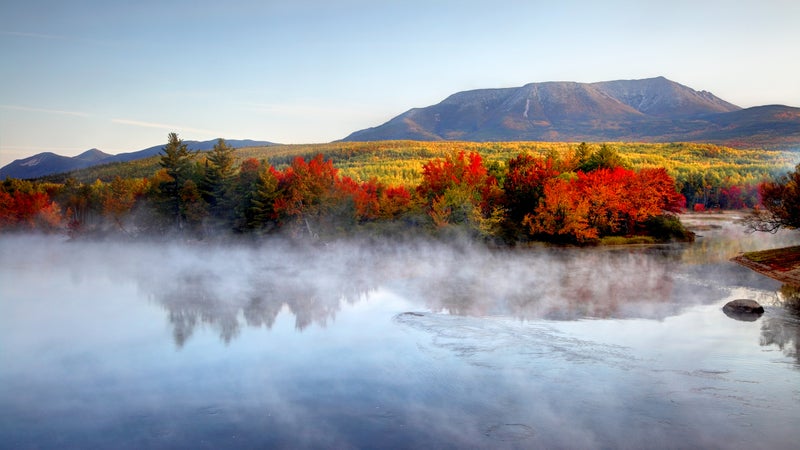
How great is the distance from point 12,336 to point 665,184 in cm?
5824

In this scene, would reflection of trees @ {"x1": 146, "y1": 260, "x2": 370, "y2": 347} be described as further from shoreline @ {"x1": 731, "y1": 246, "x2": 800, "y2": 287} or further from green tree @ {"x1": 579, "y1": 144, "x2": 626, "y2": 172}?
green tree @ {"x1": 579, "y1": 144, "x2": 626, "y2": 172}

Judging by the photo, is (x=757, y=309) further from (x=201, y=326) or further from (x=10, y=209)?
(x=10, y=209)

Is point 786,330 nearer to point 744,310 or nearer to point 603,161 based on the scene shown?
point 744,310


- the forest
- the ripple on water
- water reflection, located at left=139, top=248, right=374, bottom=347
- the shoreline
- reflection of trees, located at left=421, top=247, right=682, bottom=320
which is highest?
the forest

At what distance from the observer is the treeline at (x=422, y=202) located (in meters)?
53.2

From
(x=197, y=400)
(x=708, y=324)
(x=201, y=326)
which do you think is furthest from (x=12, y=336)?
(x=708, y=324)

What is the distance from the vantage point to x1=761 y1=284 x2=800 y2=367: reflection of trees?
20141mm

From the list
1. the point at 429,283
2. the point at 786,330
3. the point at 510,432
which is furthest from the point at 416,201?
the point at 510,432

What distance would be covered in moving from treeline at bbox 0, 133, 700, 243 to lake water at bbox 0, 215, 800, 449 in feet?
48.4

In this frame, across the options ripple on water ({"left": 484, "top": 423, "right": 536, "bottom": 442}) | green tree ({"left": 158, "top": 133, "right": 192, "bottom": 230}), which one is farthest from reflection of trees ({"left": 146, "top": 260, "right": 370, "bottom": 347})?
green tree ({"left": 158, "top": 133, "right": 192, "bottom": 230})

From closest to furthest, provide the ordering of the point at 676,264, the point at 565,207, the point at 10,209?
the point at 676,264, the point at 565,207, the point at 10,209

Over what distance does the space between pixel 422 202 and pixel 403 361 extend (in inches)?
1446

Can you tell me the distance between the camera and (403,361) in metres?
19.3

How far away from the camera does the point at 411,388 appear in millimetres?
16656
